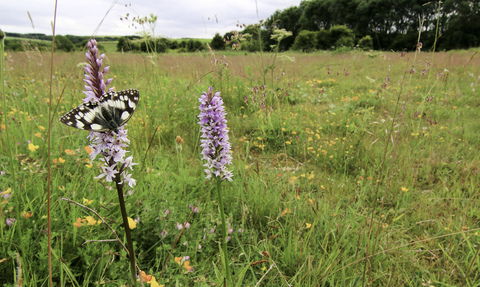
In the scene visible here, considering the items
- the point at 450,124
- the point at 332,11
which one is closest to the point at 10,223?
the point at 450,124

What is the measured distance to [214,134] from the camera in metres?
1.19

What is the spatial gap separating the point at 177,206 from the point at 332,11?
66117mm

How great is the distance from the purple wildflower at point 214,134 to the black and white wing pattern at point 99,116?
358 mm

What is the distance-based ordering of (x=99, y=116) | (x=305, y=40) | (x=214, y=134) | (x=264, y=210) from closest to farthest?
1. (x=99, y=116)
2. (x=214, y=134)
3. (x=264, y=210)
4. (x=305, y=40)

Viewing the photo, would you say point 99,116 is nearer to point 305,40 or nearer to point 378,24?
point 305,40

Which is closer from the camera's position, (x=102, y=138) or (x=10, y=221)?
(x=102, y=138)

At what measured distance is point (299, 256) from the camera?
5.68 ft

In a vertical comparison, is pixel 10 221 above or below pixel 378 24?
below

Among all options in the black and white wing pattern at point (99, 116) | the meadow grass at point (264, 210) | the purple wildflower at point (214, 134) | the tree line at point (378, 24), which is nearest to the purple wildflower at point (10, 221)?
the meadow grass at point (264, 210)

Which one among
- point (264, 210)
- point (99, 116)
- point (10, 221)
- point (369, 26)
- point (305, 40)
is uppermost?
point (369, 26)

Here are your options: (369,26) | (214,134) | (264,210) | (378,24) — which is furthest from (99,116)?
(378,24)

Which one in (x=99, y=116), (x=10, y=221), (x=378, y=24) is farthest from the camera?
(x=378, y=24)

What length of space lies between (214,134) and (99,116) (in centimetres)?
51

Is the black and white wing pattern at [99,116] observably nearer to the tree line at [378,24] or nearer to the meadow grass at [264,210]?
the meadow grass at [264,210]
